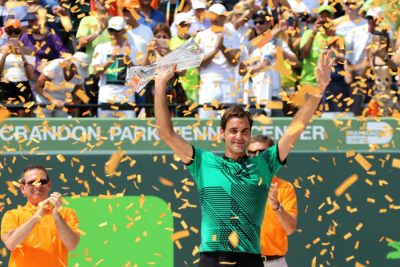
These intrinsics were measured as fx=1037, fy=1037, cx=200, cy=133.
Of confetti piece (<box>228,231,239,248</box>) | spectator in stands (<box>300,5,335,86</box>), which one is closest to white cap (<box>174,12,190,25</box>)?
spectator in stands (<box>300,5,335,86</box>)

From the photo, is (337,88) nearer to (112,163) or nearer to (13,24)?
(112,163)

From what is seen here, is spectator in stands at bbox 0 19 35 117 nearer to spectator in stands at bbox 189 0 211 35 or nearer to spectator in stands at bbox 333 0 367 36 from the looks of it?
spectator in stands at bbox 189 0 211 35

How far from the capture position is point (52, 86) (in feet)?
37.9

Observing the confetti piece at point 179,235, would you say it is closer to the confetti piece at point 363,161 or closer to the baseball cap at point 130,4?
the confetti piece at point 363,161

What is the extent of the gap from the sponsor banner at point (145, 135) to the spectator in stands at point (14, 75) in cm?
57

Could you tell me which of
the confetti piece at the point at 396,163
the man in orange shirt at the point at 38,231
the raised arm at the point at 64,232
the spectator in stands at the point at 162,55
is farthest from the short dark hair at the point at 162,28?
the raised arm at the point at 64,232

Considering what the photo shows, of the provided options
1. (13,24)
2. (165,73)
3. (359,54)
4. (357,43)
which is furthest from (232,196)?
(357,43)

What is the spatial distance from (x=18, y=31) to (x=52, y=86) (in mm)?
712

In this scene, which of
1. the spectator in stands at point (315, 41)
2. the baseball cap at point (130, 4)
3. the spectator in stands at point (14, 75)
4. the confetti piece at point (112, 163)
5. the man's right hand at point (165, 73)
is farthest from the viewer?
the baseball cap at point (130, 4)

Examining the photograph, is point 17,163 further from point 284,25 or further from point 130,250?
point 284,25

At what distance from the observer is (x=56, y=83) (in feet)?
38.2

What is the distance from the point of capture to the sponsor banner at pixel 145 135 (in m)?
10.7

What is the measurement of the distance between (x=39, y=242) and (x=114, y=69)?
3.95 m

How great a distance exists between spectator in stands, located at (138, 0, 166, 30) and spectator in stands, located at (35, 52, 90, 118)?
91 centimetres
